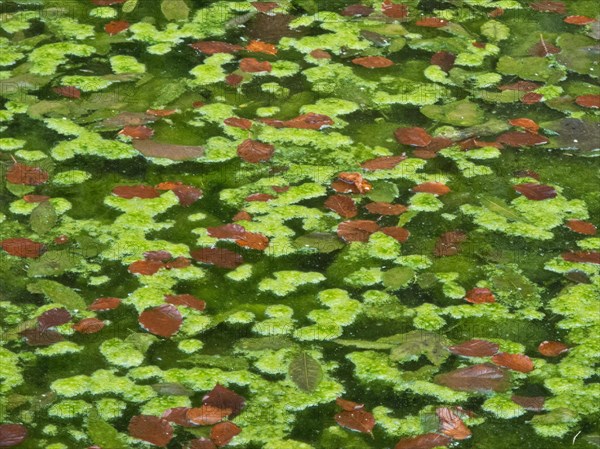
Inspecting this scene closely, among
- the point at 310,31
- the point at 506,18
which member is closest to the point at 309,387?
the point at 310,31

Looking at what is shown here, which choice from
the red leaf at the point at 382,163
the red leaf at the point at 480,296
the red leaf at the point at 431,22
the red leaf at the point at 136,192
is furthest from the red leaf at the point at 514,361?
the red leaf at the point at 431,22

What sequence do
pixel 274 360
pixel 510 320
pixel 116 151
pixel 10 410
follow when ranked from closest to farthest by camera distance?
Result: pixel 10 410 < pixel 274 360 < pixel 510 320 < pixel 116 151

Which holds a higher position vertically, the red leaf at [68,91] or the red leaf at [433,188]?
the red leaf at [68,91]

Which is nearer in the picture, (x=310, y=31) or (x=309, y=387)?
(x=309, y=387)

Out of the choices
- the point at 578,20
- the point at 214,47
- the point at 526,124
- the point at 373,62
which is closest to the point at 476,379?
the point at 526,124

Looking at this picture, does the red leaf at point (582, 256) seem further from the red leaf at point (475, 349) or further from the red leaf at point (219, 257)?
the red leaf at point (219, 257)

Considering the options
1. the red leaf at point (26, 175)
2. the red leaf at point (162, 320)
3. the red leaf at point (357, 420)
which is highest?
the red leaf at point (26, 175)

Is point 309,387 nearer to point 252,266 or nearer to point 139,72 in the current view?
point 252,266

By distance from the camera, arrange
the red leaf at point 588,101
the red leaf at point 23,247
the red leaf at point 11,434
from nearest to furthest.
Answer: the red leaf at point 11,434 < the red leaf at point 23,247 < the red leaf at point 588,101
